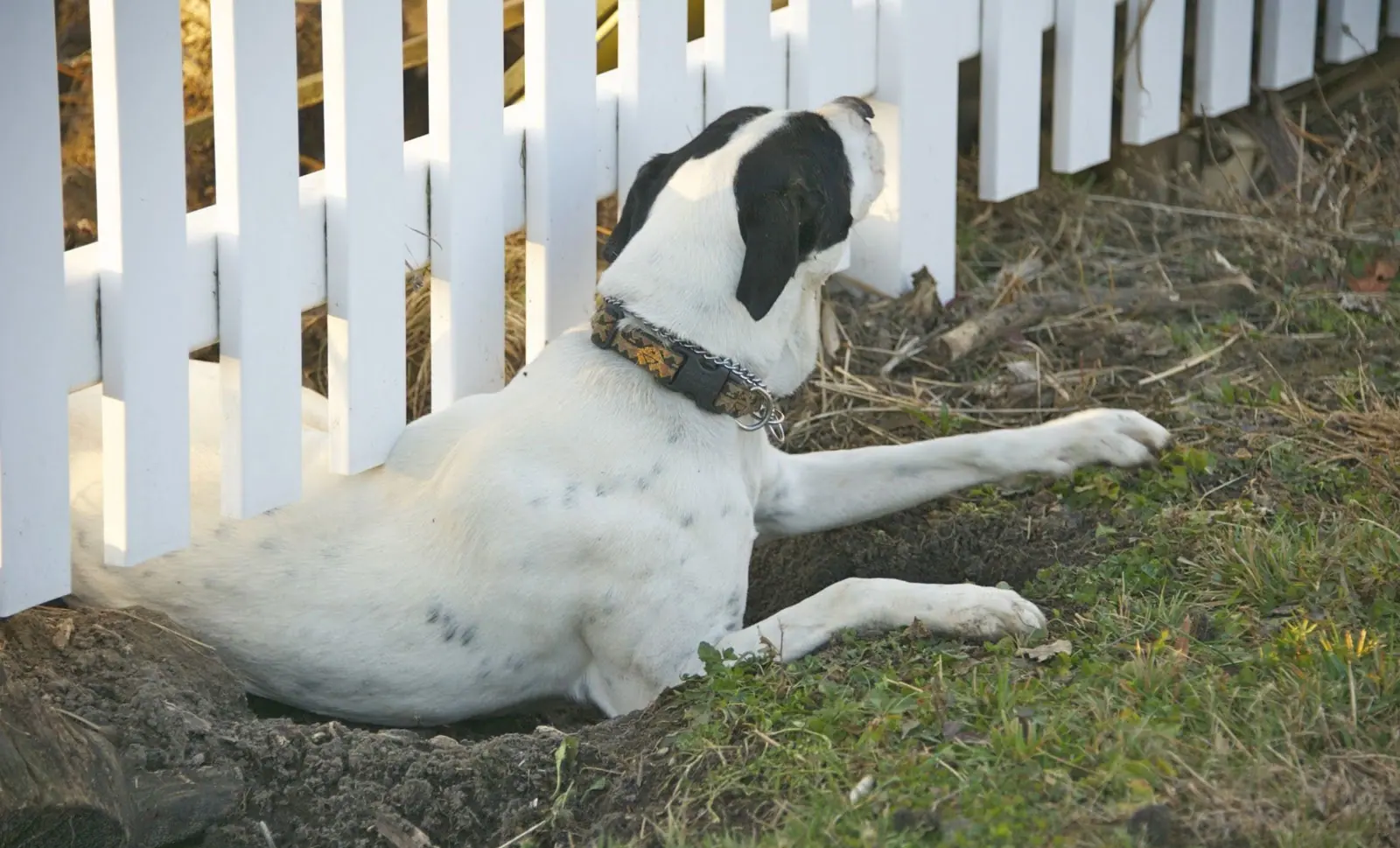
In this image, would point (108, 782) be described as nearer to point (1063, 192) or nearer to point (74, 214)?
point (74, 214)

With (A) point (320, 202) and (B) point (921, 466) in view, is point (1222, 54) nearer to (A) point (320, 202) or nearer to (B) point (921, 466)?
(B) point (921, 466)

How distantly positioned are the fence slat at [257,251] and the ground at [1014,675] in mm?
375

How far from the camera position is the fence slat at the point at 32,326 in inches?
113

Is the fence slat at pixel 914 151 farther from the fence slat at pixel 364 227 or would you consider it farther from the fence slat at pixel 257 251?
the fence slat at pixel 257 251

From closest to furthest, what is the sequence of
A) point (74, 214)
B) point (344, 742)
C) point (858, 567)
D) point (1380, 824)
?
point (1380, 824)
point (344, 742)
point (858, 567)
point (74, 214)

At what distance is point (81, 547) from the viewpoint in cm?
341

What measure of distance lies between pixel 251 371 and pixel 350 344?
10.2 inches

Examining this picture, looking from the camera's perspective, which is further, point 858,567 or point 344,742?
point 858,567

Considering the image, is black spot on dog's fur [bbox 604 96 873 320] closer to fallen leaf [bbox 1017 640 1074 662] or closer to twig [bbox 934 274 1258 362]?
fallen leaf [bbox 1017 640 1074 662]

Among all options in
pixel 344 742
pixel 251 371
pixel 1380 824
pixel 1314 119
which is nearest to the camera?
pixel 1380 824

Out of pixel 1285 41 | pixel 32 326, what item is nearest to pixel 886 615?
pixel 32 326

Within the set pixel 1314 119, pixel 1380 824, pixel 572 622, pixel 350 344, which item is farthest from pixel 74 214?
pixel 1314 119

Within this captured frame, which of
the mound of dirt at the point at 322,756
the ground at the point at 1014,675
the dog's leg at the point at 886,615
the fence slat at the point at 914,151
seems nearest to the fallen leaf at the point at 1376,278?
the ground at the point at 1014,675

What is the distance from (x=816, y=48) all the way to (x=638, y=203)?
120cm
